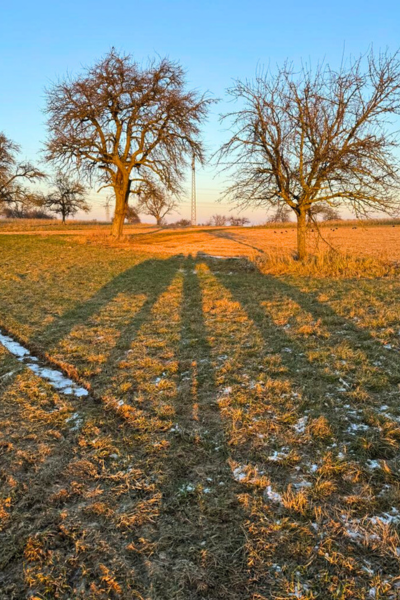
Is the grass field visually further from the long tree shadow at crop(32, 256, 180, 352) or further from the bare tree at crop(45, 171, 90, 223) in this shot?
the bare tree at crop(45, 171, 90, 223)

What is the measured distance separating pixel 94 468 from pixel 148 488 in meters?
0.51

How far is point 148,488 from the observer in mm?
Result: 2605

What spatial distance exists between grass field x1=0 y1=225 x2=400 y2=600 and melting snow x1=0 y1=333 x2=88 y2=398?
14cm

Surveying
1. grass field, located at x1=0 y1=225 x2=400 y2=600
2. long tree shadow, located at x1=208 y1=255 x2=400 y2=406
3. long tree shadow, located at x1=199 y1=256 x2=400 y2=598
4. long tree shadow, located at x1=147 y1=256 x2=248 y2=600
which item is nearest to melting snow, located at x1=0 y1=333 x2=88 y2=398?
grass field, located at x1=0 y1=225 x2=400 y2=600

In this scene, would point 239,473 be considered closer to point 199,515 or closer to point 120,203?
point 199,515

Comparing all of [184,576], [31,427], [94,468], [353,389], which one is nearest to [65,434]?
[31,427]

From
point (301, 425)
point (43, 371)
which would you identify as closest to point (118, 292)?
point (43, 371)

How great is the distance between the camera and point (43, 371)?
15.8 ft

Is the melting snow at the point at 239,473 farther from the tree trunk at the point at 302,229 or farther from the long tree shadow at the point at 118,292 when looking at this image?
the tree trunk at the point at 302,229

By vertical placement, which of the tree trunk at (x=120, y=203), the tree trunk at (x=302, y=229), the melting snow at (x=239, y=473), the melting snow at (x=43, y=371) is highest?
the tree trunk at (x=120, y=203)

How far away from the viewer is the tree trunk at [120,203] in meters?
23.3

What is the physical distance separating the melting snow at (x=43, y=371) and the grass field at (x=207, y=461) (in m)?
0.14

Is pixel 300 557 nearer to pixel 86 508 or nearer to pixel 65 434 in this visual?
pixel 86 508

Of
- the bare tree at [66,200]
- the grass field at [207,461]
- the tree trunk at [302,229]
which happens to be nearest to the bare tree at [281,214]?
the tree trunk at [302,229]
